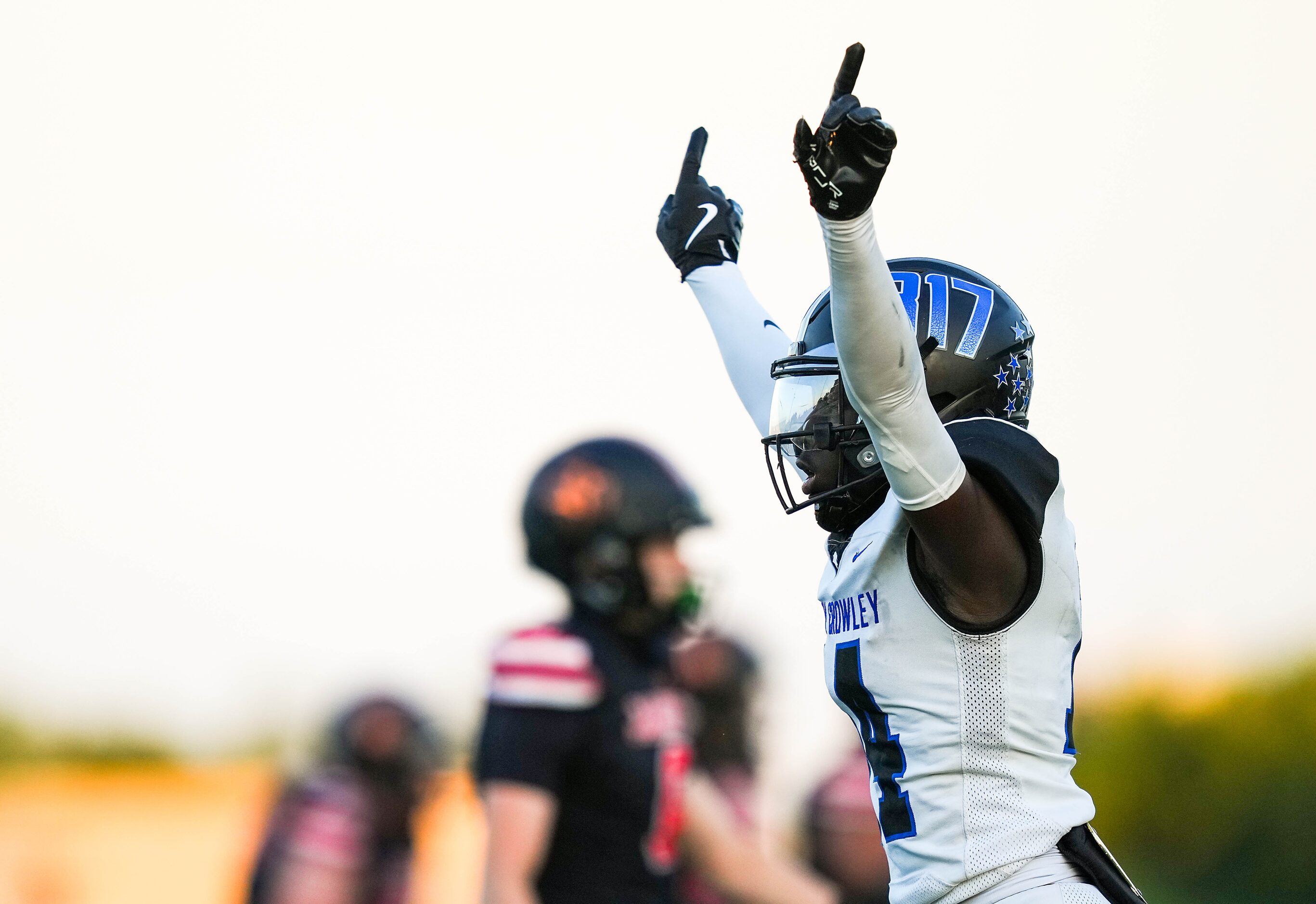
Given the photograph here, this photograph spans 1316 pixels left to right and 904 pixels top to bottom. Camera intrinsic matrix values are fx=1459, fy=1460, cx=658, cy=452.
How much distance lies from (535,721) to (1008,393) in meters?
2.26

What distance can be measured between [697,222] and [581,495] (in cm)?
202

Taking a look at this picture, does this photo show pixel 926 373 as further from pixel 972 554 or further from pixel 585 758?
pixel 585 758

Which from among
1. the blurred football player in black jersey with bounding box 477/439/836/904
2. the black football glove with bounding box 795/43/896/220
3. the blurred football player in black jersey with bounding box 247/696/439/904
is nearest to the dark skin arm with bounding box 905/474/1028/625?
the black football glove with bounding box 795/43/896/220

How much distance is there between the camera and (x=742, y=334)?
127 inches

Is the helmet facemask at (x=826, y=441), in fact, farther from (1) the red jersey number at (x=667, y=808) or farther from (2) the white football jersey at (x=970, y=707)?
(1) the red jersey number at (x=667, y=808)

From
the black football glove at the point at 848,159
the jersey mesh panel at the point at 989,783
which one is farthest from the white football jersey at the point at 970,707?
the black football glove at the point at 848,159

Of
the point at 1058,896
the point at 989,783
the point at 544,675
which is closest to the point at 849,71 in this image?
the point at 989,783

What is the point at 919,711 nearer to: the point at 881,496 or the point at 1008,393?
the point at 881,496

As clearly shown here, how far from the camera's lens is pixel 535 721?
14.2 ft

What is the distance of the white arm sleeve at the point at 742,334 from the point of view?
3166mm

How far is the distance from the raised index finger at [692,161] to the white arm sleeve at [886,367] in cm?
141

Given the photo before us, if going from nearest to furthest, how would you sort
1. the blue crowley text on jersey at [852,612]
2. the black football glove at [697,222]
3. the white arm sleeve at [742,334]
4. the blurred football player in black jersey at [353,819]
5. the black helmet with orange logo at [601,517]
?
the blue crowley text on jersey at [852,612] → the white arm sleeve at [742,334] → the black football glove at [697,222] → the black helmet with orange logo at [601,517] → the blurred football player in black jersey at [353,819]

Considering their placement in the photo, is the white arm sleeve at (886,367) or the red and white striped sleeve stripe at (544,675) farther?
the red and white striped sleeve stripe at (544,675)

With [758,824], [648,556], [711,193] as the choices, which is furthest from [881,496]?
[758,824]
